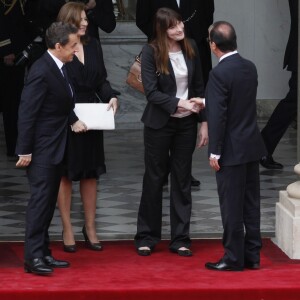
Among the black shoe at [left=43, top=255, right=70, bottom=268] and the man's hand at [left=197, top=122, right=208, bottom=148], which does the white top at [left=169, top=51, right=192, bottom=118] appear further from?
the black shoe at [left=43, top=255, right=70, bottom=268]

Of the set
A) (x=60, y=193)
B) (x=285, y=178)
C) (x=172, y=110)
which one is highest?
(x=172, y=110)

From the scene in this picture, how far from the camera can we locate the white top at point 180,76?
29.0ft

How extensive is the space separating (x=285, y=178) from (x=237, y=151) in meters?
3.84

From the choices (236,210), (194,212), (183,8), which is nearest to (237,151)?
(236,210)

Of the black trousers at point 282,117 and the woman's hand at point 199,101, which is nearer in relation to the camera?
the woman's hand at point 199,101

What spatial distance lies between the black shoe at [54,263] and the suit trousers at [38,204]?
18 centimetres

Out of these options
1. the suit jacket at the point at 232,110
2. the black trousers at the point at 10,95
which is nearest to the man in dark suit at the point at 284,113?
the black trousers at the point at 10,95

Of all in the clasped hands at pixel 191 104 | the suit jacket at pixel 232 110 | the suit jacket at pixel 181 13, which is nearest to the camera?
the suit jacket at pixel 232 110

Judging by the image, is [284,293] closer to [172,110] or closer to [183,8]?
[172,110]

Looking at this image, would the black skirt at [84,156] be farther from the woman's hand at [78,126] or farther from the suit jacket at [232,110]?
the suit jacket at [232,110]

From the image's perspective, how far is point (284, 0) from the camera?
15156 mm

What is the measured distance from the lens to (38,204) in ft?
27.1

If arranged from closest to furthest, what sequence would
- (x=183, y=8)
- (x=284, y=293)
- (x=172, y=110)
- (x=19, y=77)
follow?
(x=284, y=293) → (x=172, y=110) → (x=183, y=8) → (x=19, y=77)

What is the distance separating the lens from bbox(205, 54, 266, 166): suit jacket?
809cm
